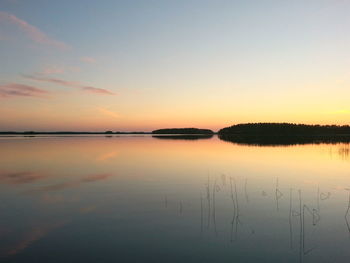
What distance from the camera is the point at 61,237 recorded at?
34.9 ft

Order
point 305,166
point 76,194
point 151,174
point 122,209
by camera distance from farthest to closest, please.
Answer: point 305,166 < point 151,174 < point 76,194 < point 122,209

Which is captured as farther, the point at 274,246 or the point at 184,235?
the point at 184,235

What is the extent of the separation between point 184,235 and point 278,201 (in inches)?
286

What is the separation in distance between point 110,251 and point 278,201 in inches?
393

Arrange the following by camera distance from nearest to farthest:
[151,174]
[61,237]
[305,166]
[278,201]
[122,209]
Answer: [61,237] < [122,209] < [278,201] < [151,174] < [305,166]

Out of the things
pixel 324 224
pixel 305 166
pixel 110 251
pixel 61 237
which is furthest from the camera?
pixel 305 166

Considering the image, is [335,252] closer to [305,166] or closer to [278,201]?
[278,201]

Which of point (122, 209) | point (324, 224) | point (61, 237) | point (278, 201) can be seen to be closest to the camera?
point (61, 237)

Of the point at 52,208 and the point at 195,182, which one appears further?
the point at 195,182

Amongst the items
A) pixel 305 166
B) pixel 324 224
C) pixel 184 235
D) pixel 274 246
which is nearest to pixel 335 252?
pixel 274 246

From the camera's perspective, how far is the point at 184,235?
35.9 ft

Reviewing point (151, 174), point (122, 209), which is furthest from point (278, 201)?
point (151, 174)

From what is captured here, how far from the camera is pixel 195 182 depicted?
73.0ft

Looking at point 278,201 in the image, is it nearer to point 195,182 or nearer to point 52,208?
point 195,182
